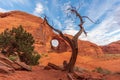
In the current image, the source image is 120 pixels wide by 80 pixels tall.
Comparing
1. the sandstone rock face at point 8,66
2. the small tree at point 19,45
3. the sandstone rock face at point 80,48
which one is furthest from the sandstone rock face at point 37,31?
the sandstone rock face at point 8,66

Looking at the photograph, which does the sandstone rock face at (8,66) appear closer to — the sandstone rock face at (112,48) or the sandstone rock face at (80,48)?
the sandstone rock face at (80,48)

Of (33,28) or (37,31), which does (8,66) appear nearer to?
(37,31)

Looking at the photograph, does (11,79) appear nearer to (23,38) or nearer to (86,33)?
(86,33)

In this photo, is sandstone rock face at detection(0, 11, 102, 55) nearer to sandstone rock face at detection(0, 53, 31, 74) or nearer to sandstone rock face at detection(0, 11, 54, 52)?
sandstone rock face at detection(0, 11, 54, 52)

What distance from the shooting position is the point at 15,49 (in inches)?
1048

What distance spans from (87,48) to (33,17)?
1584 cm

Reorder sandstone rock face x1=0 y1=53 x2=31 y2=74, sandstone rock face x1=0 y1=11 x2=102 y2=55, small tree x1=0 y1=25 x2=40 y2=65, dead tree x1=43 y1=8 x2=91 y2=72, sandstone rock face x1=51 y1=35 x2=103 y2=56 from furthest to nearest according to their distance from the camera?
sandstone rock face x1=51 y1=35 x2=103 y2=56, sandstone rock face x1=0 y1=11 x2=102 y2=55, small tree x1=0 y1=25 x2=40 y2=65, dead tree x1=43 y1=8 x2=91 y2=72, sandstone rock face x1=0 y1=53 x2=31 y2=74

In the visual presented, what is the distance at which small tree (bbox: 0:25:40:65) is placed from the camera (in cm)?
2548

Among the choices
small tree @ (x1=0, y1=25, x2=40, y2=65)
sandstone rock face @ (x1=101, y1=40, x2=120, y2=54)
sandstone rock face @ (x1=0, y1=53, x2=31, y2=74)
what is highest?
sandstone rock face @ (x1=101, y1=40, x2=120, y2=54)

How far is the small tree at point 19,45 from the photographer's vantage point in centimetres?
2548

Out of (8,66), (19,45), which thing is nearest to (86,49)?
(19,45)

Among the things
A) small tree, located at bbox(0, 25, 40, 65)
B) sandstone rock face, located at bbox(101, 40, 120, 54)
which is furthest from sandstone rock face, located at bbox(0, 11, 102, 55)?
sandstone rock face, located at bbox(101, 40, 120, 54)

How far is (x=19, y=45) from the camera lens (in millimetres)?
25922

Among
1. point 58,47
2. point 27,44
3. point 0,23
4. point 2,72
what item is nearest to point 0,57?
point 2,72
